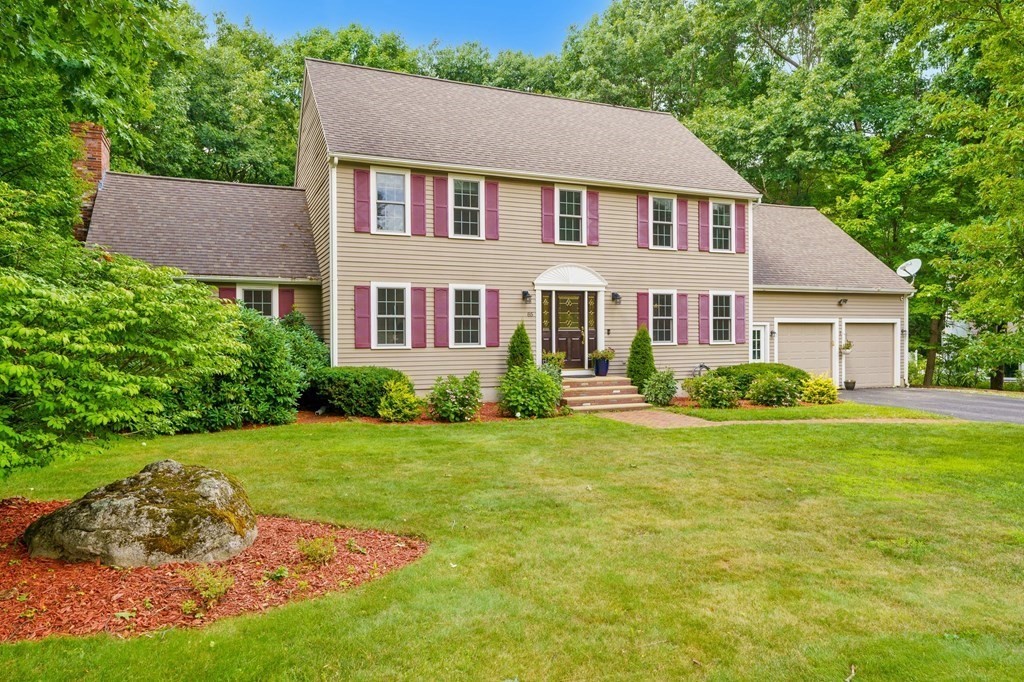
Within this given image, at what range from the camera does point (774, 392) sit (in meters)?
12.9

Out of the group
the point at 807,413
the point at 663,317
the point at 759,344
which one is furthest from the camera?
the point at 759,344

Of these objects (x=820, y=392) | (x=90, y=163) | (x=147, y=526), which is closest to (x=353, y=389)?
(x=147, y=526)

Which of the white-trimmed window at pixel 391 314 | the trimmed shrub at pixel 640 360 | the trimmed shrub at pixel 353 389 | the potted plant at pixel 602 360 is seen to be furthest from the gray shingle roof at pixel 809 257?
the trimmed shrub at pixel 353 389

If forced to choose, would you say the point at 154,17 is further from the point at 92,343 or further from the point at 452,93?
the point at 452,93

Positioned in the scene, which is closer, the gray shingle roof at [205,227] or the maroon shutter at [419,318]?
the gray shingle roof at [205,227]

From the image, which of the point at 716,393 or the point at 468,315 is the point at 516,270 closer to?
the point at 468,315

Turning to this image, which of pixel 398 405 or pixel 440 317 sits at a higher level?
pixel 440 317

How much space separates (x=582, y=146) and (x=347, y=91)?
6.24 meters

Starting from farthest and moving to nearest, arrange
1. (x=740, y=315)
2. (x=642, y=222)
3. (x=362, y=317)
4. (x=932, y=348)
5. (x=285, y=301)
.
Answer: (x=932, y=348)
(x=740, y=315)
(x=642, y=222)
(x=285, y=301)
(x=362, y=317)

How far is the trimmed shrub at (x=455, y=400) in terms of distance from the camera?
36.0 feet

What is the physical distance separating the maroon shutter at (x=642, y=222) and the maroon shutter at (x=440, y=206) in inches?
205

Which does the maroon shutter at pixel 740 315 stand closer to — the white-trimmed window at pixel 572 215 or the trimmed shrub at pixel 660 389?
the trimmed shrub at pixel 660 389

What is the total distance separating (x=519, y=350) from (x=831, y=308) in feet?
34.7

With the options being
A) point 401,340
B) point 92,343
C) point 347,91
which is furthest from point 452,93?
point 92,343
